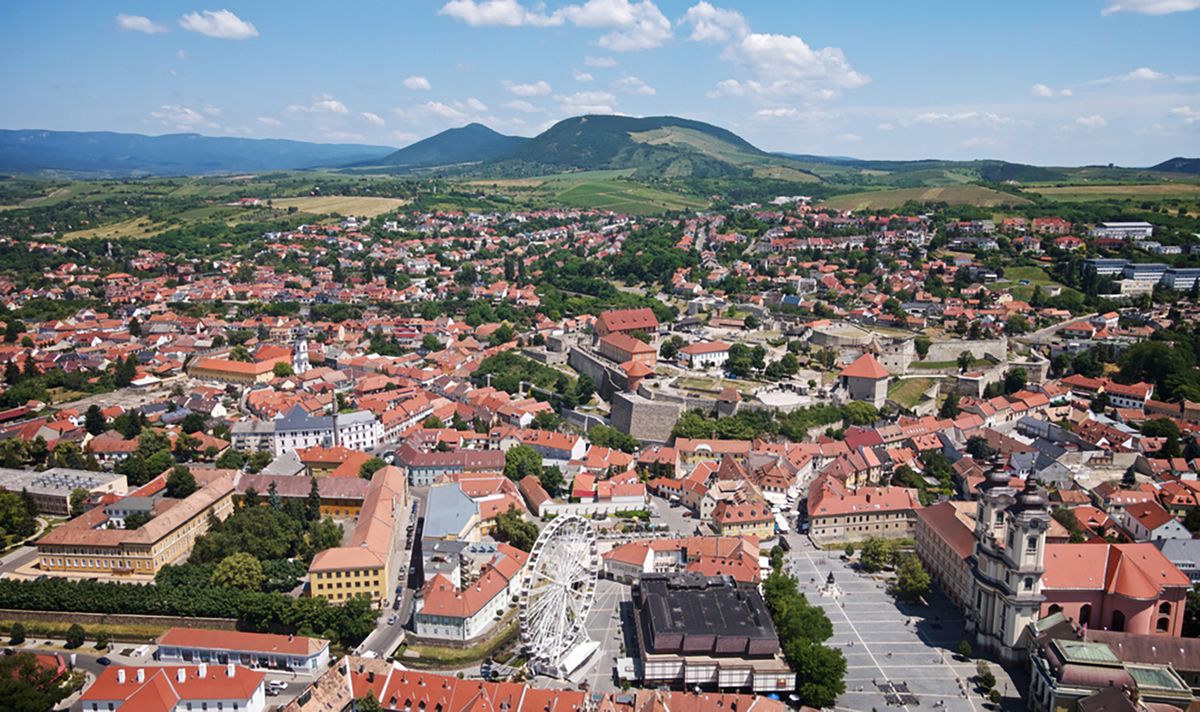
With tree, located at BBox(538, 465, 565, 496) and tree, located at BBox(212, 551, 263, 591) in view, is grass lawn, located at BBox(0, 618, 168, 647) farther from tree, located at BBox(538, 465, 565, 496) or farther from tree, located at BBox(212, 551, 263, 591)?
tree, located at BBox(538, 465, 565, 496)

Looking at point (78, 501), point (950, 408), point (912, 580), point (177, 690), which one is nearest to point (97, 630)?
point (177, 690)

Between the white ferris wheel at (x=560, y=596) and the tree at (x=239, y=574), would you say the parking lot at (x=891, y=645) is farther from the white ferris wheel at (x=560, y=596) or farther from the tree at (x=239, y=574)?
the tree at (x=239, y=574)

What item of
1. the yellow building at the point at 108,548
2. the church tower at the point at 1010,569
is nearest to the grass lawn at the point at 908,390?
the church tower at the point at 1010,569

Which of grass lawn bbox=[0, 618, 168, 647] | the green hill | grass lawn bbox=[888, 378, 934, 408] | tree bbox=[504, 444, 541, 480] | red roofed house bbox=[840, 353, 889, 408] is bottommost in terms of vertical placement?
grass lawn bbox=[0, 618, 168, 647]

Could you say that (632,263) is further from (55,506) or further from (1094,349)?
(55,506)

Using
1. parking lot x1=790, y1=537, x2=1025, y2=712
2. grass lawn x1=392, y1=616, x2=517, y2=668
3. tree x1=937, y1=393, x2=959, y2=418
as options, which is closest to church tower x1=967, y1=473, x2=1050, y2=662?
parking lot x1=790, y1=537, x2=1025, y2=712

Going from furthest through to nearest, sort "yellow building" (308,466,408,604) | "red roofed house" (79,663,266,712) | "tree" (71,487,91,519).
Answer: "tree" (71,487,91,519) → "yellow building" (308,466,408,604) → "red roofed house" (79,663,266,712)
